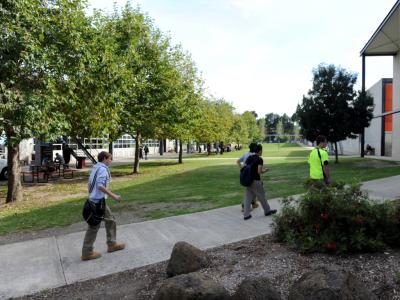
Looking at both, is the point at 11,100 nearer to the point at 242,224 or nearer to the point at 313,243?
the point at 242,224

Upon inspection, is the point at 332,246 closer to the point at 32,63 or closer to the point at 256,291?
the point at 256,291

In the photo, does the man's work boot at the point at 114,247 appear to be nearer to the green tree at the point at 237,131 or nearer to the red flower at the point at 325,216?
the red flower at the point at 325,216

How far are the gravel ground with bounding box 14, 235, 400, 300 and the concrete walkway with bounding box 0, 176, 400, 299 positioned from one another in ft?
0.88

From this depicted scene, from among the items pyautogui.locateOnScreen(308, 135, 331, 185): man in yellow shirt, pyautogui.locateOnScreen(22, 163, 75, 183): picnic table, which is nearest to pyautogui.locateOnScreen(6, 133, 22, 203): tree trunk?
pyautogui.locateOnScreen(22, 163, 75, 183): picnic table

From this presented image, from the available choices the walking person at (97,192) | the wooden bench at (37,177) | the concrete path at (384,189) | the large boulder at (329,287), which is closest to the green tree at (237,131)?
the wooden bench at (37,177)

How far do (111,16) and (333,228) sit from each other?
721 inches

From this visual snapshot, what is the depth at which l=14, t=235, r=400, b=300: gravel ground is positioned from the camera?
3.83 m

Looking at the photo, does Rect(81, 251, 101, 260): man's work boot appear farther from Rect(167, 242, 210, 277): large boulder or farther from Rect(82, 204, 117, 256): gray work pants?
Rect(167, 242, 210, 277): large boulder

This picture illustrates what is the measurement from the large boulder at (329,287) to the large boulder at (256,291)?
0.58 ft

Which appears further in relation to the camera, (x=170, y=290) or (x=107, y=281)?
(x=107, y=281)

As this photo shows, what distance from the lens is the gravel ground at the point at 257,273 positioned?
383 cm

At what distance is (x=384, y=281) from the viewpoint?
3727 mm

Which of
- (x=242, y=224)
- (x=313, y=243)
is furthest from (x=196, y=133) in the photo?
(x=313, y=243)

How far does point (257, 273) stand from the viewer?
415 centimetres
